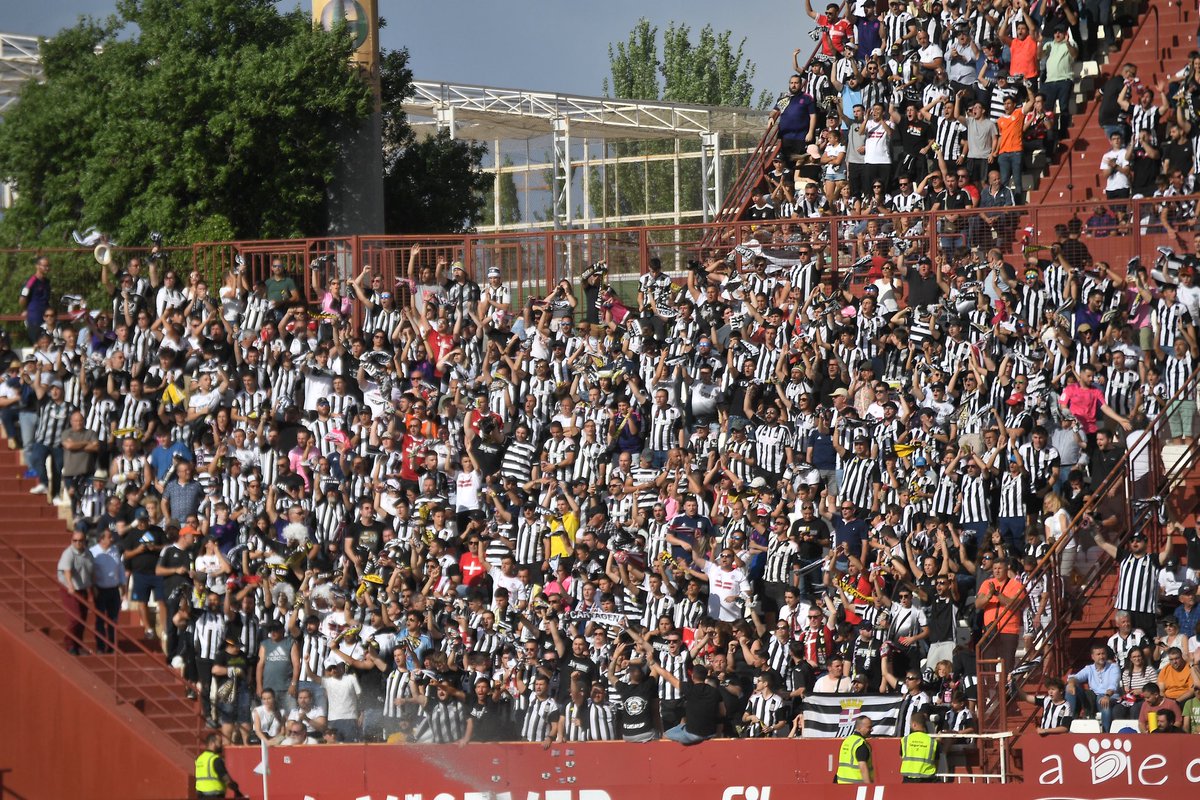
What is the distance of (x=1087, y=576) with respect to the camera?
2006 cm

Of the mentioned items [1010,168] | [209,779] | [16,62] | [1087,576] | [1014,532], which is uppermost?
[16,62]

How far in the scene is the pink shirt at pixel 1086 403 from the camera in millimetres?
20750

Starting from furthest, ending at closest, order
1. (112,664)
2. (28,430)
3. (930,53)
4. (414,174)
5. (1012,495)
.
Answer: (414,174), (930,53), (28,430), (112,664), (1012,495)

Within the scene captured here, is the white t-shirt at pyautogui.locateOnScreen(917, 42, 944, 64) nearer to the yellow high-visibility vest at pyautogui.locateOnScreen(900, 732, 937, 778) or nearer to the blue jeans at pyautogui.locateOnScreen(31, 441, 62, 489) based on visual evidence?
the yellow high-visibility vest at pyautogui.locateOnScreen(900, 732, 937, 778)

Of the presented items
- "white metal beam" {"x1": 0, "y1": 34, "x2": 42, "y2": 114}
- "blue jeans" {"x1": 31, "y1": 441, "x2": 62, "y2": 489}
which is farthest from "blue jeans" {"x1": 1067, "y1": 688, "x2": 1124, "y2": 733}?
"white metal beam" {"x1": 0, "y1": 34, "x2": 42, "y2": 114}

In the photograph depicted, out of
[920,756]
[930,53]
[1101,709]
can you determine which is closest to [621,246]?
[930,53]

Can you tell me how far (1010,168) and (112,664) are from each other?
42.6 ft

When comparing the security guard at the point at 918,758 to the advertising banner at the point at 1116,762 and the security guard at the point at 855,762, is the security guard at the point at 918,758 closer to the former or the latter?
the security guard at the point at 855,762

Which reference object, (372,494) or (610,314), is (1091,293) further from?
(372,494)

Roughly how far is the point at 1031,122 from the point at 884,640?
9255mm

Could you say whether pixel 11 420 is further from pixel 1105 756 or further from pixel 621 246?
pixel 1105 756

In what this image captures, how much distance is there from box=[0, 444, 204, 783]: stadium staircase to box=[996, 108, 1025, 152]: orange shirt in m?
12.5

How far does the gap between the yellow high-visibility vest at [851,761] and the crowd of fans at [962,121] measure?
24.3 ft

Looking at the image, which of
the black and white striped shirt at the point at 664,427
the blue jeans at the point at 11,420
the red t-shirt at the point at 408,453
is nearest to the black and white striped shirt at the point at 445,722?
the red t-shirt at the point at 408,453
